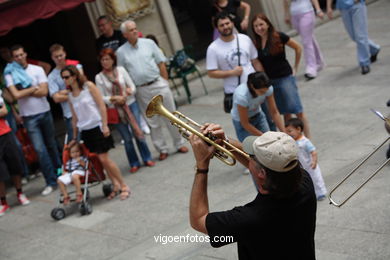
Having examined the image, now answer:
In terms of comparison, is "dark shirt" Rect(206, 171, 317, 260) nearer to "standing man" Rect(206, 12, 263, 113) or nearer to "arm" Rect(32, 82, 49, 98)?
"standing man" Rect(206, 12, 263, 113)

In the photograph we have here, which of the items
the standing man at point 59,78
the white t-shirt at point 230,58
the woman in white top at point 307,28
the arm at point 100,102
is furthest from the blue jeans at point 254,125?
the woman in white top at point 307,28

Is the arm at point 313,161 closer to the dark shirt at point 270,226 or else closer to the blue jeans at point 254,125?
the blue jeans at point 254,125

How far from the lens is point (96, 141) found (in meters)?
8.45

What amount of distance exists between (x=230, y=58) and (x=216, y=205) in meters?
1.84

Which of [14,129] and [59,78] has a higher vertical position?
[59,78]

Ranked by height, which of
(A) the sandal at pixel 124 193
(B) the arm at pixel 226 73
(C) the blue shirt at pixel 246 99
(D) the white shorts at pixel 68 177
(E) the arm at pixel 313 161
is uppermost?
(B) the arm at pixel 226 73

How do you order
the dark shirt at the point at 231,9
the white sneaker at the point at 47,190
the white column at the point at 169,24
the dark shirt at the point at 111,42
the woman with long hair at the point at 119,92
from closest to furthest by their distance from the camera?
the woman with long hair at the point at 119,92 < the white sneaker at the point at 47,190 < the dark shirt at the point at 111,42 < the dark shirt at the point at 231,9 < the white column at the point at 169,24

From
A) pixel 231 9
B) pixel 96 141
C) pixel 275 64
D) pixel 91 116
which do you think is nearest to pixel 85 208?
pixel 96 141

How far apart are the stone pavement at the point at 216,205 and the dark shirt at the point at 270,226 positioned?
1.91 m

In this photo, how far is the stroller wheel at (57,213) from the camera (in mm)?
8258

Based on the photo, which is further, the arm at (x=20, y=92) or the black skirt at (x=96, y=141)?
the arm at (x=20, y=92)

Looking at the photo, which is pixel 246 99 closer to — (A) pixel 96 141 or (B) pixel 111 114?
Answer: (A) pixel 96 141

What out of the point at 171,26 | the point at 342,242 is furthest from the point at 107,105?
the point at 171,26

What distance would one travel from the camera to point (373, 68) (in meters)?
11.1
